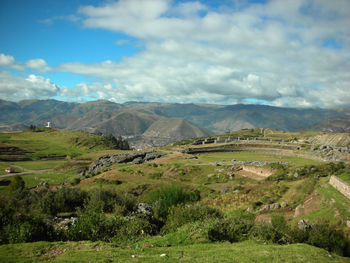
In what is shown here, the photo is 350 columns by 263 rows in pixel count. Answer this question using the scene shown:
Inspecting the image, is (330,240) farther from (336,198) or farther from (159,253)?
(159,253)

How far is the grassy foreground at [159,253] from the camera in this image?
27.2ft

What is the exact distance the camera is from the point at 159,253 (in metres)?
9.25

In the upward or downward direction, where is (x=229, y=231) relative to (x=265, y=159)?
upward

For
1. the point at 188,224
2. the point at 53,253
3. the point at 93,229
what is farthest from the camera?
the point at 188,224

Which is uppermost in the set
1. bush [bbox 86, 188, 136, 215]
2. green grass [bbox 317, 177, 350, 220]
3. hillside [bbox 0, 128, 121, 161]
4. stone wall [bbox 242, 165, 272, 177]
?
green grass [bbox 317, 177, 350, 220]

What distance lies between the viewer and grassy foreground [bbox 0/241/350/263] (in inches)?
326

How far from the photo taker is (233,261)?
8.11 metres

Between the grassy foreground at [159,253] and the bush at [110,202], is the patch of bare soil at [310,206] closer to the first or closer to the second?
the grassy foreground at [159,253]

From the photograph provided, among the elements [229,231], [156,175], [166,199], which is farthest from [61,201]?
[156,175]

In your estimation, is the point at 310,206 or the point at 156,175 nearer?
the point at 310,206

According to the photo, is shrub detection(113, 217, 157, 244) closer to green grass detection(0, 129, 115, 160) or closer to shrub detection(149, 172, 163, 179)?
shrub detection(149, 172, 163, 179)

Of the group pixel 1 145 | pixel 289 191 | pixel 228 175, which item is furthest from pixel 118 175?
pixel 1 145

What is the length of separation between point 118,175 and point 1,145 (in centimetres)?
9419

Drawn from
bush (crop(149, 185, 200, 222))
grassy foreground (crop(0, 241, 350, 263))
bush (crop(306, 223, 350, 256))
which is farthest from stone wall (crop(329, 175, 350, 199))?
bush (crop(149, 185, 200, 222))
